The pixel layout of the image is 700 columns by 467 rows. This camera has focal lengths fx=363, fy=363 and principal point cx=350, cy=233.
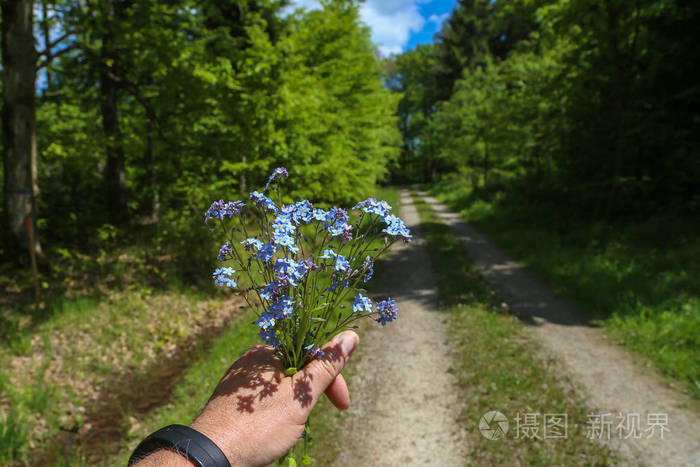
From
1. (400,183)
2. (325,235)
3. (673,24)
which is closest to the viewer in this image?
(325,235)

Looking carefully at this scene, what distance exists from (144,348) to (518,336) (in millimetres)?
6957

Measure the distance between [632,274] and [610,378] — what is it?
429 centimetres

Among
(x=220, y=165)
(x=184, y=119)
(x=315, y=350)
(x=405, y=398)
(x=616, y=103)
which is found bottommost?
(x=405, y=398)

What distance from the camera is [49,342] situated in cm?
622

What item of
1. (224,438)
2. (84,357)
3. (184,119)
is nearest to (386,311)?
(224,438)

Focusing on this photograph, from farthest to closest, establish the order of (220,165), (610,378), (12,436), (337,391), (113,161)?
(113,161) < (220,165) < (610,378) < (12,436) < (337,391)

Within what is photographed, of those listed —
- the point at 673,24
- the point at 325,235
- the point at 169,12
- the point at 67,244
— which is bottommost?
the point at 67,244

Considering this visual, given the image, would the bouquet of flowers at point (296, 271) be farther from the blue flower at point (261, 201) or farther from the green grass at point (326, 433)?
the green grass at point (326, 433)

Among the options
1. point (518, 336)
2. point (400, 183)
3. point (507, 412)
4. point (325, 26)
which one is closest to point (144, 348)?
Answer: point (507, 412)

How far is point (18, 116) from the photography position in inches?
290

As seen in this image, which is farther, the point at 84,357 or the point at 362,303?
the point at 84,357

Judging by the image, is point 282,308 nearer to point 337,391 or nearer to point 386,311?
point 386,311

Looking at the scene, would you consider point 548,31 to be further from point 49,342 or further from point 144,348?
point 49,342

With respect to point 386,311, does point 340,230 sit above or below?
above
